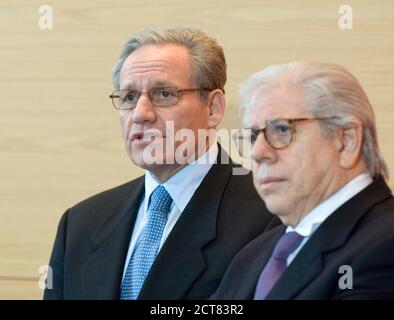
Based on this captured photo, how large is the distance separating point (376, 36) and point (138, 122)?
534 millimetres

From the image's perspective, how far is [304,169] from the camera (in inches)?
53.3

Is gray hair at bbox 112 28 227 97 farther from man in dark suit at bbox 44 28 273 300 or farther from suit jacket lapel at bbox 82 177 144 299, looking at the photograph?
suit jacket lapel at bbox 82 177 144 299

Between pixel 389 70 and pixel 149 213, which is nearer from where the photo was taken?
pixel 149 213

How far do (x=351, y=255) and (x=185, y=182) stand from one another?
1.46 ft

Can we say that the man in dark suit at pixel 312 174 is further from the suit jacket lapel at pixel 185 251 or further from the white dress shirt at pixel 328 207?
the suit jacket lapel at pixel 185 251

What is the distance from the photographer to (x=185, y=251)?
1.54 m

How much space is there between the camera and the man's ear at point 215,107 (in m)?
1.70

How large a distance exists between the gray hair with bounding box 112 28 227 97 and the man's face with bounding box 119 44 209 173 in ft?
0.04

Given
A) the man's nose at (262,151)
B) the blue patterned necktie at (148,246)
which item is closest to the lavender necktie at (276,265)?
the man's nose at (262,151)

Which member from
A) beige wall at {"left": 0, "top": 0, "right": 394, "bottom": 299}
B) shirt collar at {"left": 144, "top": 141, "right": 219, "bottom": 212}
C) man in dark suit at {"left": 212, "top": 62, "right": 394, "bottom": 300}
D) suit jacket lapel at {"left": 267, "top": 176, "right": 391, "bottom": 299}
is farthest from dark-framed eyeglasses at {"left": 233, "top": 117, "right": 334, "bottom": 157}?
beige wall at {"left": 0, "top": 0, "right": 394, "bottom": 299}

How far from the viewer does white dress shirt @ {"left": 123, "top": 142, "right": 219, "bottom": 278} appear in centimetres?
161

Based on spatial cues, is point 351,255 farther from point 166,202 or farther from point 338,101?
point 166,202
